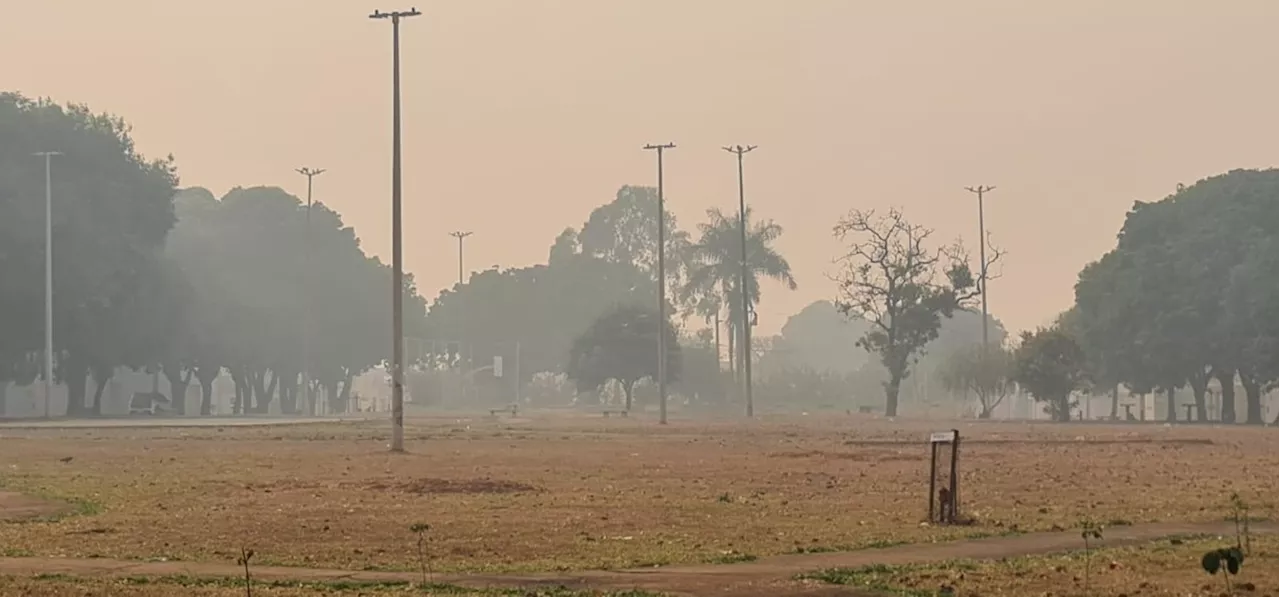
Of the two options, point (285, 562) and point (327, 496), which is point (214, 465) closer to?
point (327, 496)

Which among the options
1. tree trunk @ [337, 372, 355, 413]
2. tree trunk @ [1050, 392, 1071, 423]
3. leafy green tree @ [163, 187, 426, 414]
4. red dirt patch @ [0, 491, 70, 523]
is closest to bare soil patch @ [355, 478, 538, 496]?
red dirt patch @ [0, 491, 70, 523]

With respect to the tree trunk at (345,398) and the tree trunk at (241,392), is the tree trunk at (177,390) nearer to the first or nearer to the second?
the tree trunk at (241,392)

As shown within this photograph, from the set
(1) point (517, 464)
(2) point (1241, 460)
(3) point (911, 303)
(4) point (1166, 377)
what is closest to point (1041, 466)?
(2) point (1241, 460)

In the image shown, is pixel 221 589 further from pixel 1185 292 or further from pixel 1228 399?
pixel 1228 399

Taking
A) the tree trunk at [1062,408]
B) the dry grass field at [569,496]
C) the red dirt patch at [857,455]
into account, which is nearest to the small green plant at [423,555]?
the dry grass field at [569,496]

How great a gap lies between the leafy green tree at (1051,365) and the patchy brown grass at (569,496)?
5000 cm

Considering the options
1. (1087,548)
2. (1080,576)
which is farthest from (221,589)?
(1087,548)

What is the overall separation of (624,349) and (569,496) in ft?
381

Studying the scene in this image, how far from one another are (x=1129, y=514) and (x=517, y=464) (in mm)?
19400

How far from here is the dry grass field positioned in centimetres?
2231

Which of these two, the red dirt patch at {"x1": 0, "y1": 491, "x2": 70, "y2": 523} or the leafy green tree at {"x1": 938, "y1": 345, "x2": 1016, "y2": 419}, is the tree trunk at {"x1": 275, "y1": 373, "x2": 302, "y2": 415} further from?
the red dirt patch at {"x1": 0, "y1": 491, "x2": 70, "y2": 523}

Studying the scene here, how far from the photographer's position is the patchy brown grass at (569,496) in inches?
884

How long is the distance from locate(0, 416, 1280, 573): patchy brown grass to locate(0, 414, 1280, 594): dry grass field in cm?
6

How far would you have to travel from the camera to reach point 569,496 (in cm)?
3112
